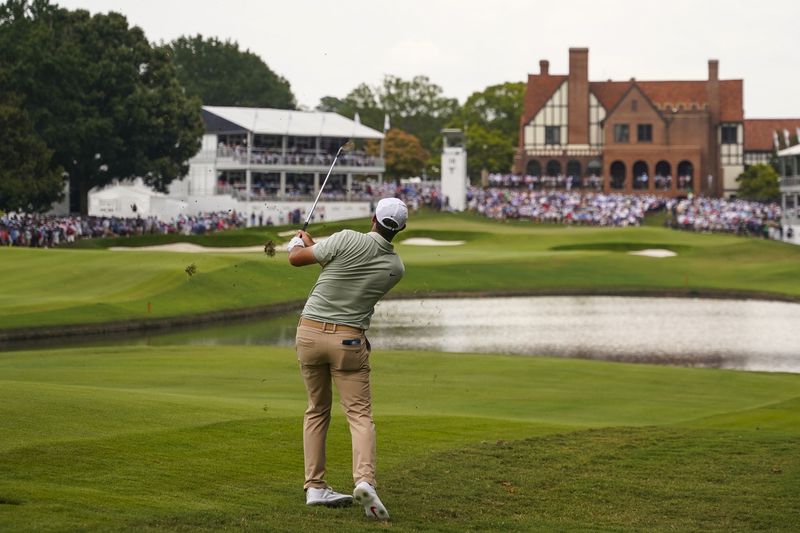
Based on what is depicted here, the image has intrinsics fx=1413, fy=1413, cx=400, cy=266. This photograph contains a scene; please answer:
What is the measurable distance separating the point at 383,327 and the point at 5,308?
11.8 m

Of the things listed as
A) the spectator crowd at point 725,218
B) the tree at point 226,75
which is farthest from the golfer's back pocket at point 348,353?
the tree at point 226,75

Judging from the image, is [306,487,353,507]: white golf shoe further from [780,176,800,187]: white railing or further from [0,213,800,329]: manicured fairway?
[780,176,800,187]: white railing

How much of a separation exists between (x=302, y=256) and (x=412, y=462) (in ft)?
11.3

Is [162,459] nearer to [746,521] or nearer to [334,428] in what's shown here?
[334,428]

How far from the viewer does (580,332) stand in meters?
44.5

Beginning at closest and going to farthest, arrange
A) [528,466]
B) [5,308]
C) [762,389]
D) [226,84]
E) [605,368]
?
[528,466]
[762,389]
[605,368]
[5,308]
[226,84]

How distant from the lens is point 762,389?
28.6 m

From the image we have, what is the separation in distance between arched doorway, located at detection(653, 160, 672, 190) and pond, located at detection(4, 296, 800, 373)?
74.6 meters

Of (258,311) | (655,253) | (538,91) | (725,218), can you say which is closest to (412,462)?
(258,311)

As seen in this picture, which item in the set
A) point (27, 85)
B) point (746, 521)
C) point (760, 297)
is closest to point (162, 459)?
point (746, 521)

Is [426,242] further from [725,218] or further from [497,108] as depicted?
[497,108]

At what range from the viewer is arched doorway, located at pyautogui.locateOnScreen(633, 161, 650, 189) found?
131 metres

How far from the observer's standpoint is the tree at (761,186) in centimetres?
13362

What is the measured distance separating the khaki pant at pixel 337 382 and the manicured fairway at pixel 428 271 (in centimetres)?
2337
